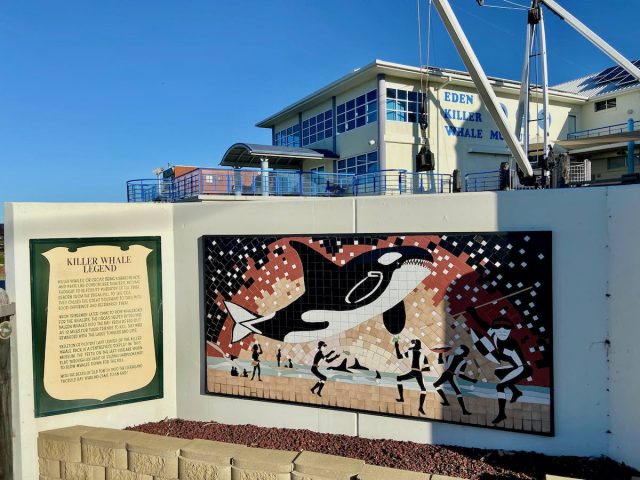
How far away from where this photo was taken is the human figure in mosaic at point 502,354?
4.96m

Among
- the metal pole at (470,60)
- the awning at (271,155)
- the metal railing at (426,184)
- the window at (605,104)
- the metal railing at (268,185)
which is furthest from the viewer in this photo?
the window at (605,104)

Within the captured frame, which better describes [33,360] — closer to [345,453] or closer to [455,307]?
[345,453]

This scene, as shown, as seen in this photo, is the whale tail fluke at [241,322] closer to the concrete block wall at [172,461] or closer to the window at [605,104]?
the concrete block wall at [172,461]

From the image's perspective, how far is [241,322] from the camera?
239 inches

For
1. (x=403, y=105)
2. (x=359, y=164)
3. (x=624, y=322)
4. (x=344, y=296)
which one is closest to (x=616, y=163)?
(x=403, y=105)

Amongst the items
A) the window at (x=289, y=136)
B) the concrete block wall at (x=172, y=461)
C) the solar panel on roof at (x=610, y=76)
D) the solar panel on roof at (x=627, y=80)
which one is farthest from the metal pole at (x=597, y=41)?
the concrete block wall at (x=172, y=461)

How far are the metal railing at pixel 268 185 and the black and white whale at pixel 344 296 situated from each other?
936 cm

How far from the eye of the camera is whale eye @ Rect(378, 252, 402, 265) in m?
5.42

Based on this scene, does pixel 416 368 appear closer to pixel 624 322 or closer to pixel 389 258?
pixel 389 258

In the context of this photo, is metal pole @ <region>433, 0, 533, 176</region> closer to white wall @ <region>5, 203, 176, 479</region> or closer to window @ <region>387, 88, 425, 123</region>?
white wall @ <region>5, 203, 176, 479</region>

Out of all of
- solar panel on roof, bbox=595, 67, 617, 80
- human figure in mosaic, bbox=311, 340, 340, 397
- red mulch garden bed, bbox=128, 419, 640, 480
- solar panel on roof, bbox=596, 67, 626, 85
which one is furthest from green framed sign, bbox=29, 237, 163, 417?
solar panel on roof, bbox=595, 67, 617, 80

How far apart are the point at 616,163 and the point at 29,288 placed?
1036 inches

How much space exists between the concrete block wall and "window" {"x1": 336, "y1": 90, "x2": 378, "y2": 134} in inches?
661

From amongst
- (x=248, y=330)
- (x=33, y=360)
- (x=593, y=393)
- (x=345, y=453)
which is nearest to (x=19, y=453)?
(x=33, y=360)
